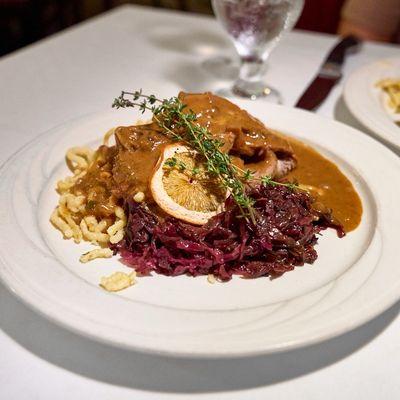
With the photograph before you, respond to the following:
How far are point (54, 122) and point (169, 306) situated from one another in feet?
5.59

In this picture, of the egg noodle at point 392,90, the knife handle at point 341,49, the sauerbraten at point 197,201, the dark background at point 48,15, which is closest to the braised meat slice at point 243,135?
the sauerbraten at point 197,201

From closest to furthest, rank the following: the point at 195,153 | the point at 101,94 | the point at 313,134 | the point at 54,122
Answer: the point at 195,153 < the point at 313,134 < the point at 54,122 < the point at 101,94

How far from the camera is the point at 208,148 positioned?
2.03 metres

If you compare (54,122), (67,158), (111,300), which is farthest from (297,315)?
(54,122)

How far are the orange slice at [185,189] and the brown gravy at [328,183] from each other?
488 mm

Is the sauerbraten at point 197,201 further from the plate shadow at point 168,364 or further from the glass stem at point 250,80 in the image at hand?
the glass stem at point 250,80

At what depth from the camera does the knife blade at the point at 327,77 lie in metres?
3.16

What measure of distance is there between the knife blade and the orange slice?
1.28m

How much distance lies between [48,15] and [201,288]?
19.6ft

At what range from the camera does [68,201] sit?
2.11 m

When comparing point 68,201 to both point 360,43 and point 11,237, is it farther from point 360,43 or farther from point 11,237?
point 360,43

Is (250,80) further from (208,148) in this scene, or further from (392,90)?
(208,148)

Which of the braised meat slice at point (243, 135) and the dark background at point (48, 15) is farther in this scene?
the dark background at point (48, 15)

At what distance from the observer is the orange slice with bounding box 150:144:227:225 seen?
1955 millimetres
